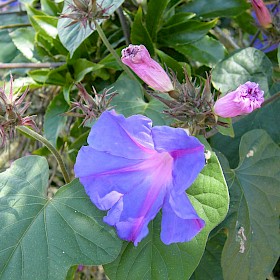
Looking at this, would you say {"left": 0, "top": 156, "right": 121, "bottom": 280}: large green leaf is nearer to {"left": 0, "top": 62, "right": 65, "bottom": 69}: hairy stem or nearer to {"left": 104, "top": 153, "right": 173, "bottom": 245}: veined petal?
{"left": 104, "top": 153, "right": 173, "bottom": 245}: veined petal

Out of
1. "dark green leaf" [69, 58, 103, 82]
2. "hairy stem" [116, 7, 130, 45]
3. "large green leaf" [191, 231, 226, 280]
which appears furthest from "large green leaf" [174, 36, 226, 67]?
"large green leaf" [191, 231, 226, 280]

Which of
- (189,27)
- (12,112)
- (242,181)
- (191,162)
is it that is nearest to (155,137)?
(191,162)

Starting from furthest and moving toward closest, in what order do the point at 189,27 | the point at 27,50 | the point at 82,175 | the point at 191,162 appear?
1. the point at 27,50
2. the point at 189,27
3. the point at 82,175
4. the point at 191,162

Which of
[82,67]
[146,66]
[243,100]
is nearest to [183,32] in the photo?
[82,67]

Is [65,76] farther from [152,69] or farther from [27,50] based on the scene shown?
[152,69]

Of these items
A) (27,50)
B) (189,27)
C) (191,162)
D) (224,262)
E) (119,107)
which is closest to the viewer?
(191,162)

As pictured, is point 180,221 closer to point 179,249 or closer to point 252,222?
point 179,249
